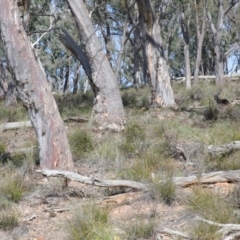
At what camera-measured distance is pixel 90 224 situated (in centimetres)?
391

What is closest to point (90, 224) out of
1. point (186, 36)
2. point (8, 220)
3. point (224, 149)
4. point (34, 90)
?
point (8, 220)

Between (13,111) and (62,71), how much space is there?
34.5 meters

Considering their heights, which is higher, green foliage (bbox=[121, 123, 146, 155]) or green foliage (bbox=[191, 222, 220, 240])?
green foliage (bbox=[121, 123, 146, 155])

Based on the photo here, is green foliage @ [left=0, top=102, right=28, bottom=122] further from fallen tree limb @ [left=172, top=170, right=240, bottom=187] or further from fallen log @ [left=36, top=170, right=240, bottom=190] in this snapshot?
fallen tree limb @ [left=172, top=170, right=240, bottom=187]

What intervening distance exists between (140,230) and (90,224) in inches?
17.5

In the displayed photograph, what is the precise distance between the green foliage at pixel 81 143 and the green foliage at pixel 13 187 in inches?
61.7

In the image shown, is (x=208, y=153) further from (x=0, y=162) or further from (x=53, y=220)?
(x=0, y=162)

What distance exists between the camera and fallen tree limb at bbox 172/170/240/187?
477 centimetres

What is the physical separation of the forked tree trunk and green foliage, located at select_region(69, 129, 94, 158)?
1.00 m

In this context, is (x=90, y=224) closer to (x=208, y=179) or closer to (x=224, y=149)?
(x=208, y=179)

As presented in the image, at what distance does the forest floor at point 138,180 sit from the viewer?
4062mm

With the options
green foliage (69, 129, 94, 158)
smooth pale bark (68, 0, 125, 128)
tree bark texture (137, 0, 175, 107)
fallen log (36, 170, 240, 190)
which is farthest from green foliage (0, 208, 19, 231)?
tree bark texture (137, 0, 175, 107)

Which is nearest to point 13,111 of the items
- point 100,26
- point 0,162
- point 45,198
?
point 0,162

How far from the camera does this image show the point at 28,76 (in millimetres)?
5668
